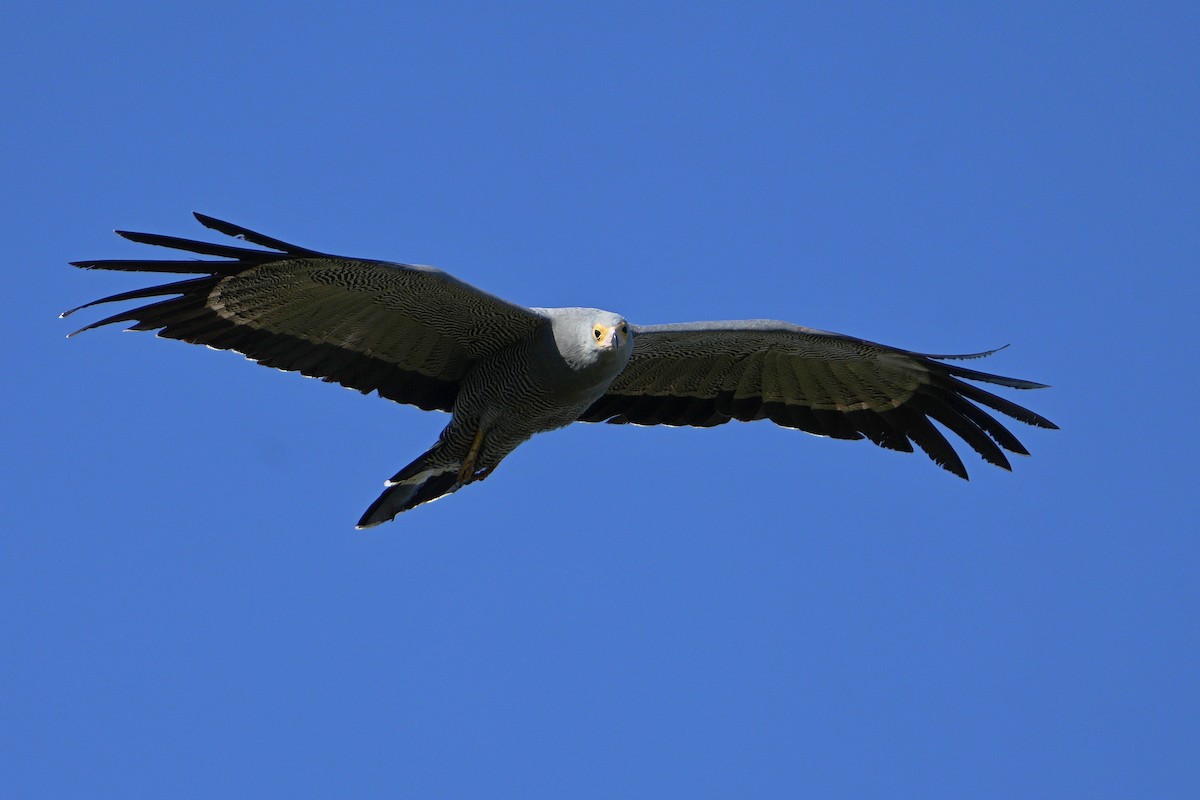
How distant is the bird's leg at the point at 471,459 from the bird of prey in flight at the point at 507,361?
11mm

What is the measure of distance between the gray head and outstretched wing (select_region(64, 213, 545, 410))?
10.5 inches

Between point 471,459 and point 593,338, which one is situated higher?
point 593,338

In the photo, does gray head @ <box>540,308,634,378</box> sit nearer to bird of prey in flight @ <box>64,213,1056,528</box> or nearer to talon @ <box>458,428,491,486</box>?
bird of prey in flight @ <box>64,213,1056,528</box>

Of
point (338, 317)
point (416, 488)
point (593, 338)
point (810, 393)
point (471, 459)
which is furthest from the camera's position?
point (810, 393)

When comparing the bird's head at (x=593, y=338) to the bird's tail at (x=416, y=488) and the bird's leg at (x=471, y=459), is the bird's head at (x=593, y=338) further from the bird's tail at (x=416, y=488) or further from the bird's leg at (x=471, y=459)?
the bird's tail at (x=416, y=488)

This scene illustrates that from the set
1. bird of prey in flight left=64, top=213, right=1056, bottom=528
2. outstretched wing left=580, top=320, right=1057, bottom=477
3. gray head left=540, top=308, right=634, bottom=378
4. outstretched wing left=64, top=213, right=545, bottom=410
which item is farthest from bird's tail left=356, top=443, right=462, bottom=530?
gray head left=540, top=308, right=634, bottom=378

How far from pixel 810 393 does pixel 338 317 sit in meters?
4.04

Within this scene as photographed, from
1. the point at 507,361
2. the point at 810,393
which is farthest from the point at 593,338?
the point at 810,393

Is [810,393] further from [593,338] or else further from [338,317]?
[338,317]

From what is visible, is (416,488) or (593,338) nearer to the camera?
(593,338)

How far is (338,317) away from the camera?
1057 cm

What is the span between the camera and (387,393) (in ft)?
36.4

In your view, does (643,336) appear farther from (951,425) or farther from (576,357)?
(951,425)

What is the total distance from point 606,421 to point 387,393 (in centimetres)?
193
